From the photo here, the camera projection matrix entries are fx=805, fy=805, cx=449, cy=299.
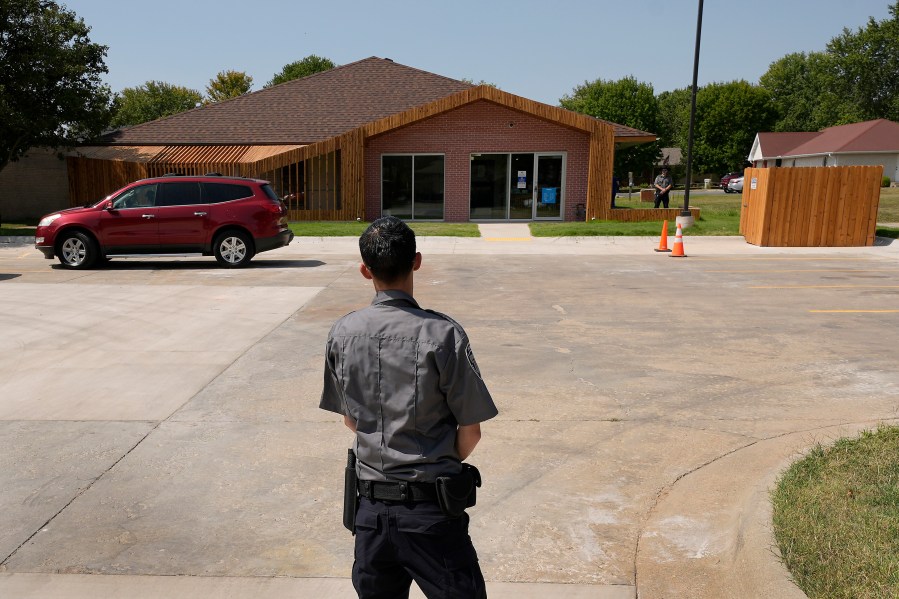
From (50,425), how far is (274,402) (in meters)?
1.79

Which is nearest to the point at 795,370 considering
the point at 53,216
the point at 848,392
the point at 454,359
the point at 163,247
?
the point at 848,392

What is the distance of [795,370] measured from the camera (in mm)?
8281

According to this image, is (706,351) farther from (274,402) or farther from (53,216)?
(53,216)

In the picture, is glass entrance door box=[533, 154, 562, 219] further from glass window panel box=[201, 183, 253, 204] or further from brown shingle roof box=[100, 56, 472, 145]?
glass window panel box=[201, 183, 253, 204]

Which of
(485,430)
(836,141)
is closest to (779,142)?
(836,141)

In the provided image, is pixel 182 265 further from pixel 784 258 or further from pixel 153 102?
pixel 153 102

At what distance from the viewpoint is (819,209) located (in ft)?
68.0

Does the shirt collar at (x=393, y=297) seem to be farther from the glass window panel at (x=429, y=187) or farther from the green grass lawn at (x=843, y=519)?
the glass window panel at (x=429, y=187)

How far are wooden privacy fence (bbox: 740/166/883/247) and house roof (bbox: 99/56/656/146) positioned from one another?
8.93m

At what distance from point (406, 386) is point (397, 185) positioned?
1046 inches

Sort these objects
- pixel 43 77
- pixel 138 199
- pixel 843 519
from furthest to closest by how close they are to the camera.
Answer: pixel 43 77 → pixel 138 199 → pixel 843 519

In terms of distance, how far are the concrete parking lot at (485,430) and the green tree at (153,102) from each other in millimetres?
62199

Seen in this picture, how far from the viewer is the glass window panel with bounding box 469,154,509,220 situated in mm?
28516

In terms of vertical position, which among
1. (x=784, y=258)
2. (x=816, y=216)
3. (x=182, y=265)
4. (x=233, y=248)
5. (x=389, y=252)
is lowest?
(x=182, y=265)
